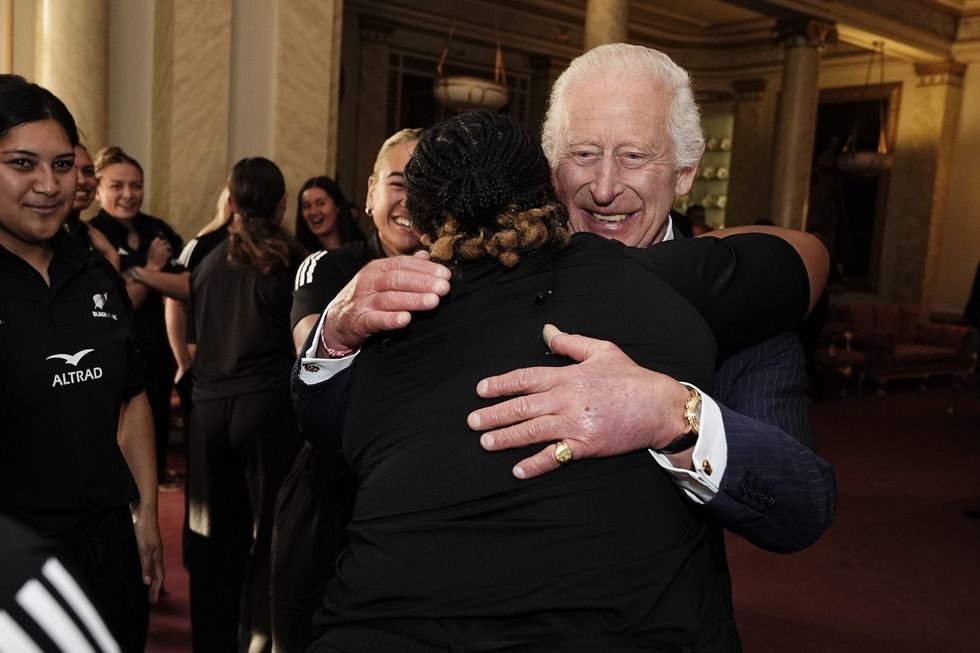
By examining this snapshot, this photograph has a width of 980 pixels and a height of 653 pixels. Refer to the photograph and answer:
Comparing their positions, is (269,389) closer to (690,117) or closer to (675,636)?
(690,117)

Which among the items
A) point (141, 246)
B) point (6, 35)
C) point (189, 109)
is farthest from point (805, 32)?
point (141, 246)

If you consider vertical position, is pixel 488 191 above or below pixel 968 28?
below

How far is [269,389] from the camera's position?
3301 mm

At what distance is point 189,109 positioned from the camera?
5621 millimetres

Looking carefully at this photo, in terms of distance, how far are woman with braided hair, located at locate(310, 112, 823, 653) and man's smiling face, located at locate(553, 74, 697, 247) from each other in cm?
46

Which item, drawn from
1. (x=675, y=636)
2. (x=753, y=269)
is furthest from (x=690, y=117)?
(x=675, y=636)

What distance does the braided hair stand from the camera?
117cm

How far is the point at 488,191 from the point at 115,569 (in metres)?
1.36

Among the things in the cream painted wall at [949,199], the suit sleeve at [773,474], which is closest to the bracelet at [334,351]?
the suit sleeve at [773,474]

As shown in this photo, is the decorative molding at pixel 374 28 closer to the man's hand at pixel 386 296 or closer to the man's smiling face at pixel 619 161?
the man's smiling face at pixel 619 161

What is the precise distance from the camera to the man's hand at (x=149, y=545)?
227cm

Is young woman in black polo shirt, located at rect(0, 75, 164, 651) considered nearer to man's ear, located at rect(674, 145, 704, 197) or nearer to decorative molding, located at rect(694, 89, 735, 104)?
man's ear, located at rect(674, 145, 704, 197)

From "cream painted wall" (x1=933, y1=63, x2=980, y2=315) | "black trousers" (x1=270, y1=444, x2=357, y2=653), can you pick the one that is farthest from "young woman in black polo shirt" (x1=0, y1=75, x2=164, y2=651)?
"cream painted wall" (x1=933, y1=63, x2=980, y2=315)

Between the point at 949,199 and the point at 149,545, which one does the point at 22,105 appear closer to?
the point at 149,545
